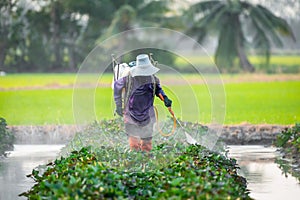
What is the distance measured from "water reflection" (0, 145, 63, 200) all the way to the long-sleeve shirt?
4.50 ft

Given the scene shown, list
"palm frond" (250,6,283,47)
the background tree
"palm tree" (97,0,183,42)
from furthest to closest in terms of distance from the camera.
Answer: "palm tree" (97,0,183,42)
"palm frond" (250,6,283,47)
the background tree

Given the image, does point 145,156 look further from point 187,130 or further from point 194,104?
point 187,130

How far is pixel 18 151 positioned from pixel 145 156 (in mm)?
5099

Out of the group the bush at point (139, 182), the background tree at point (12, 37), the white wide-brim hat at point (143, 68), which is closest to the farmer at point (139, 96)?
the white wide-brim hat at point (143, 68)

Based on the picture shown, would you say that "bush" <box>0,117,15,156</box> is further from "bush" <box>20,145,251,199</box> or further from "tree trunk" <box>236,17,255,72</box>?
"tree trunk" <box>236,17,255,72</box>

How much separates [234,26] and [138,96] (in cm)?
2485

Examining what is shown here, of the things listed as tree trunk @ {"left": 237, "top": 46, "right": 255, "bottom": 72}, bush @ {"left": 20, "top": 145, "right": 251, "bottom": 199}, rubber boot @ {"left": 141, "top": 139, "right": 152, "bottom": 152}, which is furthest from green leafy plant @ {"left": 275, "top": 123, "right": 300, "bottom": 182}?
tree trunk @ {"left": 237, "top": 46, "right": 255, "bottom": 72}

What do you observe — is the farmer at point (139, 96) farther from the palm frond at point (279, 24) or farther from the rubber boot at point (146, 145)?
the palm frond at point (279, 24)

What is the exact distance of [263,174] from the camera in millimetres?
10852

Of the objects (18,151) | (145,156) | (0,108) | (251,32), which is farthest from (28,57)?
(145,156)

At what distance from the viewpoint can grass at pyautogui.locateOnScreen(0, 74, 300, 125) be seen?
1113 cm

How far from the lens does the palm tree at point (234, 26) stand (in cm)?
3291

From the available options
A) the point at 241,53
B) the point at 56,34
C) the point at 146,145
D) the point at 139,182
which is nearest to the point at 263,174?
the point at 146,145

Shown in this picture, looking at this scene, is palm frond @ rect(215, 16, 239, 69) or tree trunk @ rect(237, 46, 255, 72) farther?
palm frond @ rect(215, 16, 239, 69)
